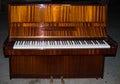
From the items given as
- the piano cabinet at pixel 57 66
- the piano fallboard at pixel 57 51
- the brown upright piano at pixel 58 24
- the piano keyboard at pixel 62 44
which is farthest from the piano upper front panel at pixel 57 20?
the piano cabinet at pixel 57 66

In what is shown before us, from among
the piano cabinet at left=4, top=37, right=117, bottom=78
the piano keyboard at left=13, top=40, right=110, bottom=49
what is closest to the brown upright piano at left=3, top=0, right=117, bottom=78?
the piano keyboard at left=13, top=40, right=110, bottom=49

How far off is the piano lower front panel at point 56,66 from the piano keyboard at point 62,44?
0.46 metres

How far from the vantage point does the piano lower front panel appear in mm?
3273

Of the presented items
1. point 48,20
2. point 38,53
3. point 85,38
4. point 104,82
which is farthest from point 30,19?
point 104,82

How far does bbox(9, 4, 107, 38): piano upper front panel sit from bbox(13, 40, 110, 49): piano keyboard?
108mm

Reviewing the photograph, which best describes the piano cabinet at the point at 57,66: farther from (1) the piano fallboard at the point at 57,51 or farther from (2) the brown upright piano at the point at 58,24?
(1) the piano fallboard at the point at 57,51

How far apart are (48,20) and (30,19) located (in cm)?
22

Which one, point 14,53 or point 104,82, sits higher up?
point 14,53

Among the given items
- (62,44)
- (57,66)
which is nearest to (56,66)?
(57,66)

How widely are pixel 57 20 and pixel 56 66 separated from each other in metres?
0.71

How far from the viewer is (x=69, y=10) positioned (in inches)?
117

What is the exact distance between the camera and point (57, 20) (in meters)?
2.97

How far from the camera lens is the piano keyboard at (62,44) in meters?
2.71

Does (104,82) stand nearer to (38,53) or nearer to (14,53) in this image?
(38,53)
